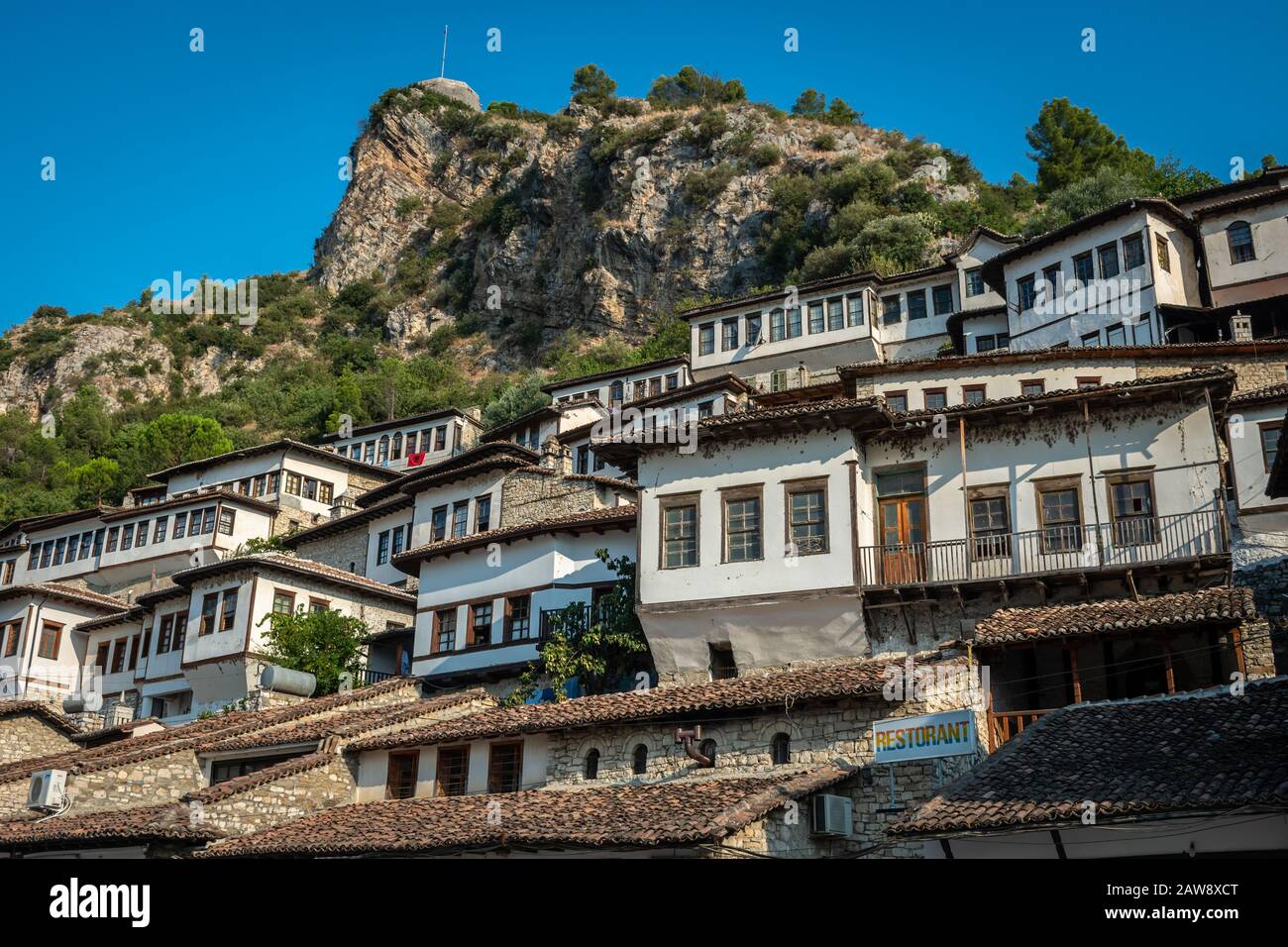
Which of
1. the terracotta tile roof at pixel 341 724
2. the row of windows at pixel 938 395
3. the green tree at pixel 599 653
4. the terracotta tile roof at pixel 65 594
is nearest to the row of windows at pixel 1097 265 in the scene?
the row of windows at pixel 938 395

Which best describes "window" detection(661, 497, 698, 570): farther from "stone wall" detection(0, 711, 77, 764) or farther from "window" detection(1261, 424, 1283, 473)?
"stone wall" detection(0, 711, 77, 764)

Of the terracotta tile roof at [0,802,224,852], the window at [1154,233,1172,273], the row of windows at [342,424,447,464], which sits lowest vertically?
the terracotta tile roof at [0,802,224,852]

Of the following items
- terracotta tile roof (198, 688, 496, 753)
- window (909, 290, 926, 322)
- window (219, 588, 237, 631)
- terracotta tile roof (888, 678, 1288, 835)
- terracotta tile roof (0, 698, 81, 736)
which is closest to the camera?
terracotta tile roof (888, 678, 1288, 835)

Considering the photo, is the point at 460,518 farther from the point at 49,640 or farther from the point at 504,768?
the point at 49,640

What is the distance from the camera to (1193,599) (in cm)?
2245

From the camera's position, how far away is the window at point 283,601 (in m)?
42.0

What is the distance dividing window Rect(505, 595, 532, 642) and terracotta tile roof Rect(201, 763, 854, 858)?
8395 mm

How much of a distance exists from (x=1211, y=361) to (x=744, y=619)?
1851cm

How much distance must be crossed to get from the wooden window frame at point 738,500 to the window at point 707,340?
30.6m

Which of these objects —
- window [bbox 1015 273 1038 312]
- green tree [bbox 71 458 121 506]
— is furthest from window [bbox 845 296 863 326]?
green tree [bbox 71 458 121 506]

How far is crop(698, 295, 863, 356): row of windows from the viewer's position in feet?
182

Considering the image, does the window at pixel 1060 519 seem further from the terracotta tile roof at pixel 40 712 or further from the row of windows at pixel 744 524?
the terracotta tile roof at pixel 40 712

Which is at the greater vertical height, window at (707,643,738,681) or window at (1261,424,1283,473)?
window at (1261,424,1283,473)
